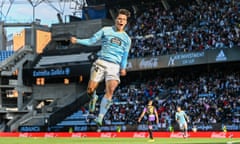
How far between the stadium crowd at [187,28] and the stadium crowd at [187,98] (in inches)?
125

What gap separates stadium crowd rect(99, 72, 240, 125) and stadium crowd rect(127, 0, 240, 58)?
10.4 ft

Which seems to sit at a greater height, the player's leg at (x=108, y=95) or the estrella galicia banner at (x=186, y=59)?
the estrella galicia banner at (x=186, y=59)

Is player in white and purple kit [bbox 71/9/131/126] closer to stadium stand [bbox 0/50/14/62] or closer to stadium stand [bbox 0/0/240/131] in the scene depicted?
stadium stand [bbox 0/0/240/131]

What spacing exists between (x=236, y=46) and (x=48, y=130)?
19.5 meters

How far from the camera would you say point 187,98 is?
44.2 meters

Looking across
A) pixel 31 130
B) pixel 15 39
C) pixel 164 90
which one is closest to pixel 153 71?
pixel 164 90

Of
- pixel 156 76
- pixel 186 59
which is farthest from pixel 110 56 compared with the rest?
pixel 156 76

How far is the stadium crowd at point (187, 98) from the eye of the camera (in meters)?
40.2

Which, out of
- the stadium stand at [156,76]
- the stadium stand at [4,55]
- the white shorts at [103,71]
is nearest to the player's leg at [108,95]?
the white shorts at [103,71]

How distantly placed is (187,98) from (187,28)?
8358 mm

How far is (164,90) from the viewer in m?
48.5

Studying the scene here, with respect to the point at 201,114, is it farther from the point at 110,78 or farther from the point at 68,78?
the point at 110,78

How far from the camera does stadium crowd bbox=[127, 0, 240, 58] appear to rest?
148 ft

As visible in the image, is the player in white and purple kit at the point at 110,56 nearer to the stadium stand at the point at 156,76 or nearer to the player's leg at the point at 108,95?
the player's leg at the point at 108,95
